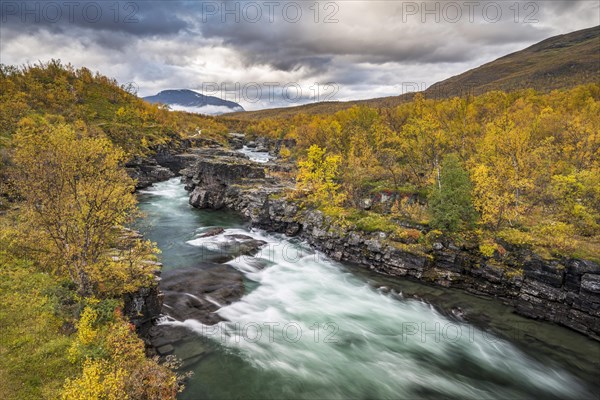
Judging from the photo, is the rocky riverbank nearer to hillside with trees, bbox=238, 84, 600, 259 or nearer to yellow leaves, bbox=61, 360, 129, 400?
hillside with trees, bbox=238, 84, 600, 259

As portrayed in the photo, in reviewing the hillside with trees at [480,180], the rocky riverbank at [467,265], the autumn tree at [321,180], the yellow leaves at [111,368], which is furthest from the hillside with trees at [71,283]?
the hillside with trees at [480,180]

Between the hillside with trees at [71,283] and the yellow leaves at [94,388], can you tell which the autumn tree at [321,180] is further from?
the yellow leaves at [94,388]

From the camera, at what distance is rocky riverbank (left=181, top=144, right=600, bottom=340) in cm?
2467

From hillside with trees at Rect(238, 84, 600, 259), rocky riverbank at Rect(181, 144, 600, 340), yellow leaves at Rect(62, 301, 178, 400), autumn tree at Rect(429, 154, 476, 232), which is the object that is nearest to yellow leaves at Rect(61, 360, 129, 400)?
yellow leaves at Rect(62, 301, 178, 400)

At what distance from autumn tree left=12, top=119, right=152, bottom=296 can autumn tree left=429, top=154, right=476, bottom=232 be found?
27034mm

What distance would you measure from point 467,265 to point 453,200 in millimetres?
6410

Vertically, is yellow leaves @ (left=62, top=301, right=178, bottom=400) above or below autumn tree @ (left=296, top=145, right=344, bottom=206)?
below

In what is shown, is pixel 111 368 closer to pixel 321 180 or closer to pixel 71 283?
pixel 71 283

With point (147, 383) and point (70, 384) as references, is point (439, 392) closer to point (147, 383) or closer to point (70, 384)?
point (147, 383)

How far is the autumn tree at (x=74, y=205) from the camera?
61.1ft

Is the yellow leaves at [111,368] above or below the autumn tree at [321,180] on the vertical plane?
below

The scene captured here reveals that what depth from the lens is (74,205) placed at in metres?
19.6

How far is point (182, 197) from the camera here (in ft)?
205

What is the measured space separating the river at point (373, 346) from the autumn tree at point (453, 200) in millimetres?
6770
